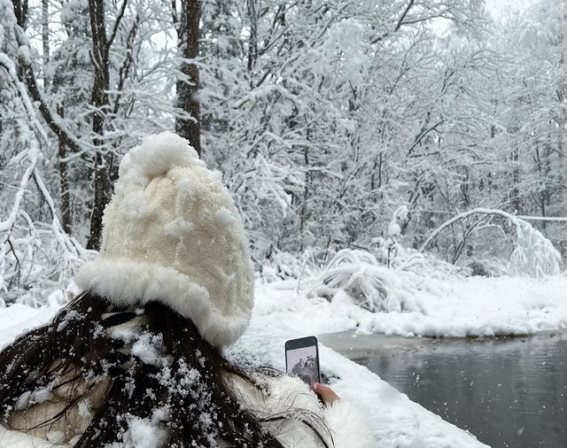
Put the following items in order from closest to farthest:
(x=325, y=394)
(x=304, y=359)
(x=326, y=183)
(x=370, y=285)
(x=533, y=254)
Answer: (x=325, y=394)
(x=304, y=359)
(x=370, y=285)
(x=533, y=254)
(x=326, y=183)

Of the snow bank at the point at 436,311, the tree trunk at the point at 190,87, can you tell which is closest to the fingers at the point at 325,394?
the tree trunk at the point at 190,87

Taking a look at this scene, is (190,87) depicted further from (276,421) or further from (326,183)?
(276,421)

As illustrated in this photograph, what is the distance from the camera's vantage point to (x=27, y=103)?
6219mm

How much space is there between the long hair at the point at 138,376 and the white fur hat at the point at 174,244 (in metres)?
0.04

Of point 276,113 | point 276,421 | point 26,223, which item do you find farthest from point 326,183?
point 276,421

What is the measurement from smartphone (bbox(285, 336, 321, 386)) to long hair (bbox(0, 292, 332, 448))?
4.95 ft

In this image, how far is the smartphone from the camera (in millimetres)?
2604

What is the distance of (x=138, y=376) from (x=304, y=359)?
1.70 meters

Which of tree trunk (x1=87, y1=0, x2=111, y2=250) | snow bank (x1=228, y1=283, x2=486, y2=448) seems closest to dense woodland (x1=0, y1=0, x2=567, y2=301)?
tree trunk (x1=87, y1=0, x2=111, y2=250)

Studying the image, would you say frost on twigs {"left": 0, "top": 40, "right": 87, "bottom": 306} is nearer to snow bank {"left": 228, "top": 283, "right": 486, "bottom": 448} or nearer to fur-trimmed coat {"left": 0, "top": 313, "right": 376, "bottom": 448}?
snow bank {"left": 228, "top": 283, "right": 486, "bottom": 448}

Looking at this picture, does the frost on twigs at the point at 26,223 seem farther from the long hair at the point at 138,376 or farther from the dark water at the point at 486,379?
the long hair at the point at 138,376

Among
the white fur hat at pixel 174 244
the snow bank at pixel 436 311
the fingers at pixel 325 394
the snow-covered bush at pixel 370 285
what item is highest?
the white fur hat at pixel 174 244

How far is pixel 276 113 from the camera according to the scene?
13.6 metres

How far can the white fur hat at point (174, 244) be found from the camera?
1100mm
